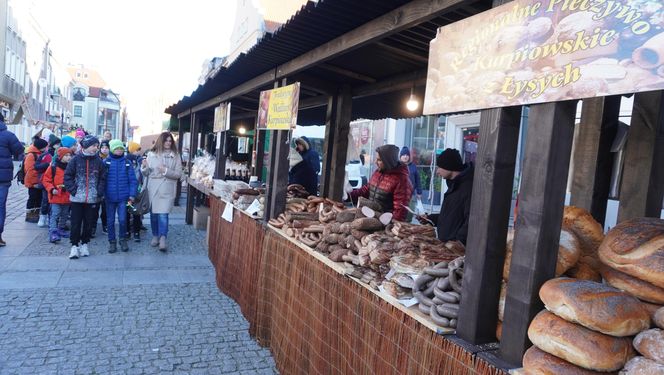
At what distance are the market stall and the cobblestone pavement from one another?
488mm

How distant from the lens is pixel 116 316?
16.4 feet

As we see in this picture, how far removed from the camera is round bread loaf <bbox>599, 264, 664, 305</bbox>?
1.76m

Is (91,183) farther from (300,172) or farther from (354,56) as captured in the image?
(354,56)

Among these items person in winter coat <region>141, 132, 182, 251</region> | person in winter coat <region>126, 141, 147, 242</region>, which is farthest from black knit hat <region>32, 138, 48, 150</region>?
person in winter coat <region>141, 132, 182, 251</region>

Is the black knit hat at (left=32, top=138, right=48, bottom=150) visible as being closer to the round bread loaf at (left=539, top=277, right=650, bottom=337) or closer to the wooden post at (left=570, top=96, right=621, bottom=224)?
the wooden post at (left=570, top=96, right=621, bottom=224)

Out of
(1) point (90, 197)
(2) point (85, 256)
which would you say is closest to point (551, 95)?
(1) point (90, 197)

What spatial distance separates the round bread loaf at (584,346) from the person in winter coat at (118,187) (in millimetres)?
7255

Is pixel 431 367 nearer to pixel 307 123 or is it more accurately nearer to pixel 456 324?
pixel 456 324

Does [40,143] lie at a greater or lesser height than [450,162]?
lesser

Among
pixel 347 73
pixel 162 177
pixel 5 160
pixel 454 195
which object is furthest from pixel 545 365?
pixel 5 160

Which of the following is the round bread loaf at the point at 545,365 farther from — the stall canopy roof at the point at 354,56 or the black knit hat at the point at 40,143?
the black knit hat at the point at 40,143

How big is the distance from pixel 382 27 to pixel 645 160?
2.02 m

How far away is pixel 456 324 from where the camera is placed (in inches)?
88.1

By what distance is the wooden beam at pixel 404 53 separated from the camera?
14.6 feet
